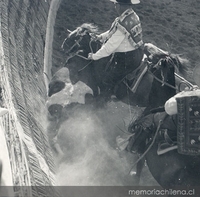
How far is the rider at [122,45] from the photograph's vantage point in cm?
557

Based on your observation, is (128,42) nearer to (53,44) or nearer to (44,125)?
(44,125)

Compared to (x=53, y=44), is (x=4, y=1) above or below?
above

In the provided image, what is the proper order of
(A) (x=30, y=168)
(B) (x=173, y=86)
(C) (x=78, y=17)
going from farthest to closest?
1. (C) (x=78, y=17)
2. (B) (x=173, y=86)
3. (A) (x=30, y=168)

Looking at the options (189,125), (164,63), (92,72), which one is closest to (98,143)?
(92,72)

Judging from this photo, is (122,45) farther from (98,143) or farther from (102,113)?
(98,143)

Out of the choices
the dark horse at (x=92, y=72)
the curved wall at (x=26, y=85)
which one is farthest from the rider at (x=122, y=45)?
the curved wall at (x=26, y=85)

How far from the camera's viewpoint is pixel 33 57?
6914 millimetres

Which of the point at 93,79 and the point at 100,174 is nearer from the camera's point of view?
the point at 100,174

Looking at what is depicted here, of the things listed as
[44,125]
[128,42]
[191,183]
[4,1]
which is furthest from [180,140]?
[4,1]

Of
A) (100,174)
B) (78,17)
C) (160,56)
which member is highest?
(78,17)

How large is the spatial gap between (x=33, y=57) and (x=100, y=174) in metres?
2.68

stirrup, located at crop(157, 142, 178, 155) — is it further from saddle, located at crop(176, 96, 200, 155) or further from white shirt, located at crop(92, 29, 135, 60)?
white shirt, located at crop(92, 29, 135, 60)

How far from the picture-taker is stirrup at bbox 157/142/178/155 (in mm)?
4684

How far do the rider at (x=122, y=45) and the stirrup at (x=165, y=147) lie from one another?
4.75 feet
